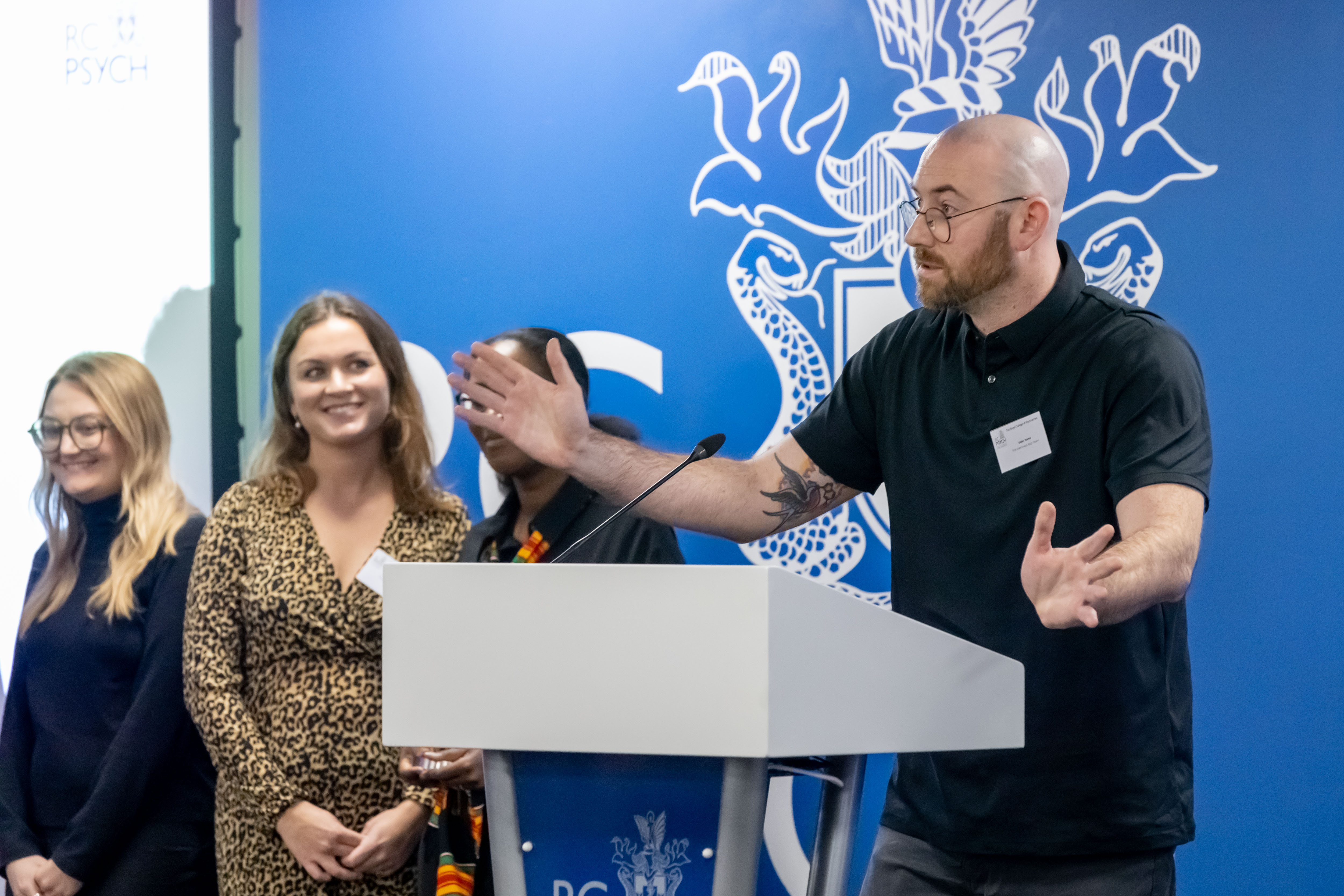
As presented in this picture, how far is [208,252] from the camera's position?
3.31 meters

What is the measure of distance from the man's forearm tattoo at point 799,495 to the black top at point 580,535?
42cm

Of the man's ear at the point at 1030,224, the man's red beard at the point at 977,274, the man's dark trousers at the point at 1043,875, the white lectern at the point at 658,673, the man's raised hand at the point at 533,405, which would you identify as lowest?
the man's dark trousers at the point at 1043,875

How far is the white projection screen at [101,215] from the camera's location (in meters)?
3.34

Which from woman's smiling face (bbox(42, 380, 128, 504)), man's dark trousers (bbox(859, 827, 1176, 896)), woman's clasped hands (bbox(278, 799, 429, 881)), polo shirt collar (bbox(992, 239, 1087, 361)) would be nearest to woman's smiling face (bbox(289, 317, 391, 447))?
woman's smiling face (bbox(42, 380, 128, 504))

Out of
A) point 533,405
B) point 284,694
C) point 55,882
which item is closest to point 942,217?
point 533,405

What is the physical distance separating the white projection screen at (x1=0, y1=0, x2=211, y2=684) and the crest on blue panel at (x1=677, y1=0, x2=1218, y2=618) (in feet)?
4.73

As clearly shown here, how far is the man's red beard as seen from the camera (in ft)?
6.16

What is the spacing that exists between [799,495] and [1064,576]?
78 cm

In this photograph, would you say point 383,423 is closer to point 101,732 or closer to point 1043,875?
point 101,732

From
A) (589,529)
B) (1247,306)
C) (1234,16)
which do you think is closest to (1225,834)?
(1247,306)

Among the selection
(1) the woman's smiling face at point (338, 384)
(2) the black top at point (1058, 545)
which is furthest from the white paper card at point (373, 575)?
(2) the black top at point (1058, 545)

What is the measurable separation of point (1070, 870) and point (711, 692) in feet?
2.82

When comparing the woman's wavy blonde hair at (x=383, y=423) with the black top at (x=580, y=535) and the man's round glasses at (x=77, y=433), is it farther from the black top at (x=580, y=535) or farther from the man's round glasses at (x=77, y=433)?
the man's round glasses at (x=77, y=433)

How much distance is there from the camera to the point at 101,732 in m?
2.78
